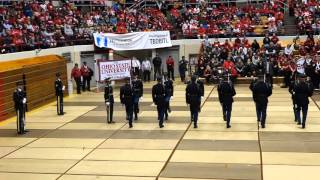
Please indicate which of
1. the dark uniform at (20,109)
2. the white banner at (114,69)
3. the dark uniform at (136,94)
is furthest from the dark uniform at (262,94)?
the white banner at (114,69)

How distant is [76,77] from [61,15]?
19.5 feet

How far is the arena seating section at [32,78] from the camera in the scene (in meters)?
20.6

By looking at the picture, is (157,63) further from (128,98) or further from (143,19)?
(128,98)

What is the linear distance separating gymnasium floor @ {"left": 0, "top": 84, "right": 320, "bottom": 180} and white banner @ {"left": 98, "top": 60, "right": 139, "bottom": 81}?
5.68 m

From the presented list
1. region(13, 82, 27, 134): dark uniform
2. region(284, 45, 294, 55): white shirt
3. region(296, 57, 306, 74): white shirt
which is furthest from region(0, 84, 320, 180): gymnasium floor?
region(284, 45, 294, 55): white shirt

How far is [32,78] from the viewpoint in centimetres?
2289

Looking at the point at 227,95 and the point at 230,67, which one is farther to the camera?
the point at 230,67

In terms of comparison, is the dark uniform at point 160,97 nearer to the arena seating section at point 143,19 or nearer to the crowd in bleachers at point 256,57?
the arena seating section at point 143,19

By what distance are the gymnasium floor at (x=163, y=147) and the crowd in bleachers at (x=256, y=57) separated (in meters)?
6.49

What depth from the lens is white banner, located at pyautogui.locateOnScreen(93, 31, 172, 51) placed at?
30250mm

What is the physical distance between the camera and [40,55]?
25.7m

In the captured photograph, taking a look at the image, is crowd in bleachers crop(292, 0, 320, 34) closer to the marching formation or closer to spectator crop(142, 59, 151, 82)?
spectator crop(142, 59, 151, 82)

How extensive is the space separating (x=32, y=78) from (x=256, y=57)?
12.5 metres

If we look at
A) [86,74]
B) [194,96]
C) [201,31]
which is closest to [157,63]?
[201,31]
